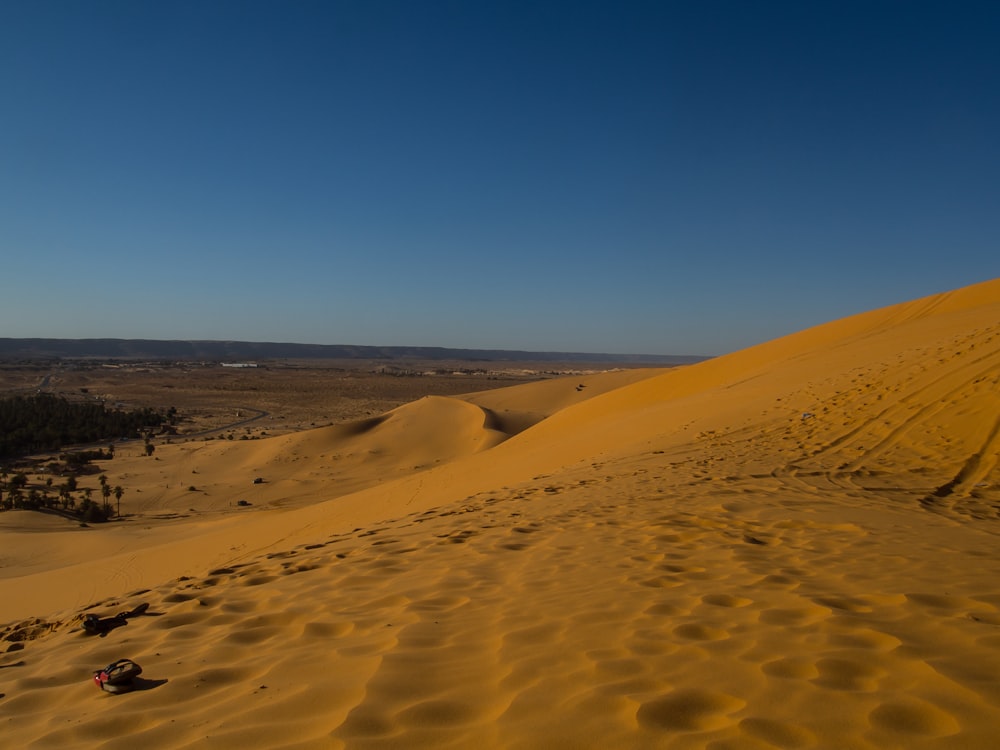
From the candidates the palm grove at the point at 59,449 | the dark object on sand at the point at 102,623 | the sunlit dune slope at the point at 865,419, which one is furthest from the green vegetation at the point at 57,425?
the dark object on sand at the point at 102,623

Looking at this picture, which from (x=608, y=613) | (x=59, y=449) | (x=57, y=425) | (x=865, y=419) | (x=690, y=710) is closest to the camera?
(x=690, y=710)

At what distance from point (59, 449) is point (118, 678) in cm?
3300

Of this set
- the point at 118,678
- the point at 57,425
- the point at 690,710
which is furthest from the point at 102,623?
the point at 57,425

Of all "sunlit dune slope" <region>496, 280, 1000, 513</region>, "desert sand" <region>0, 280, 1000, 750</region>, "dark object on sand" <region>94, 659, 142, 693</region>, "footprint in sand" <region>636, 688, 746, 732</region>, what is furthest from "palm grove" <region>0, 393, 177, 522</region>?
"footprint in sand" <region>636, 688, 746, 732</region>

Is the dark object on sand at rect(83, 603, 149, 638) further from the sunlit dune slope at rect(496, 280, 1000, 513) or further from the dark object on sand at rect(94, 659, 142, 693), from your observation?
the sunlit dune slope at rect(496, 280, 1000, 513)

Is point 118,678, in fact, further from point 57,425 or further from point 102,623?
point 57,425

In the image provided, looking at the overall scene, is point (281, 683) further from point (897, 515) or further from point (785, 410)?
point (785, 410)

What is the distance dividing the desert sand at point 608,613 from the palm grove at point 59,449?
714 centimetres

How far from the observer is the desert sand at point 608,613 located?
2.33 meters

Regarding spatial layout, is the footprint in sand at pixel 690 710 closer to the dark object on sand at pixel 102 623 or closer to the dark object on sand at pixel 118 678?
the dark object on sand at pixel 118 678

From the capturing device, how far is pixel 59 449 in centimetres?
2986

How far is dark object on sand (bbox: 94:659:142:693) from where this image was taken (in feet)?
9.64

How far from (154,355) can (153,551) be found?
189149mm

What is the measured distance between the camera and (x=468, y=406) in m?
33.2
